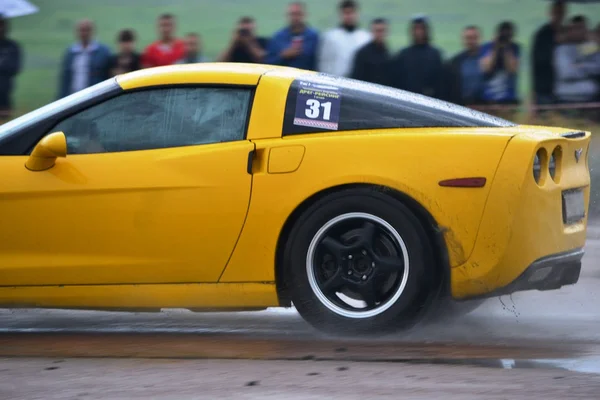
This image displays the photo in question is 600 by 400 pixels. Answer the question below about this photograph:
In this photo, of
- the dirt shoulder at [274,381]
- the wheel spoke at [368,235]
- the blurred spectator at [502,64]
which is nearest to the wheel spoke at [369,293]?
the wheel spoke at [368,235]

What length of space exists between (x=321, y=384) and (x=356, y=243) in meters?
1.13

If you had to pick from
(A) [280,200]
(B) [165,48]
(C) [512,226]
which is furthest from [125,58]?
(C) [512,226]

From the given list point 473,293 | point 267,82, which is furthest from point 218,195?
point 473,293

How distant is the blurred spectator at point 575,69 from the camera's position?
457 inches

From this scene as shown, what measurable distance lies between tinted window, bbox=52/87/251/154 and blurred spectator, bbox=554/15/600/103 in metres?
6.09

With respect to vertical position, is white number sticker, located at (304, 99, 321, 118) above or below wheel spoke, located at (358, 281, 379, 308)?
above

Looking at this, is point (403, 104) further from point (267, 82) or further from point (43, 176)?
point (43, 176)

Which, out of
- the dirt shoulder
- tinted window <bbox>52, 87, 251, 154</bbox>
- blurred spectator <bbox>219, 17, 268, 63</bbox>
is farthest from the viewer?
blurred spectator <bbox>219, 17, 268, 63</bbox>

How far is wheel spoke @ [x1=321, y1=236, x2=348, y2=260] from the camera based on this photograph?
599 centimetres

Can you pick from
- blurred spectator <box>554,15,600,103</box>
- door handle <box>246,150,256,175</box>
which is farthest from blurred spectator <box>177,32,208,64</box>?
door handle <box>246,150,256,175</box>

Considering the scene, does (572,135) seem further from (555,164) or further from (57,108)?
(57,108)

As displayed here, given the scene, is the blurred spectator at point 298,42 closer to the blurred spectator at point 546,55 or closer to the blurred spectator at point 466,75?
the blurred spectator at point 466,75

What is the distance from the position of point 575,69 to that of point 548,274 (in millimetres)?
6025

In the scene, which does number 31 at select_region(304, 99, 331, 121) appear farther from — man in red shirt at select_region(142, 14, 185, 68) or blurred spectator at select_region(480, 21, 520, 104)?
man in red shirt at select_region(142, 14, 185, 68)
